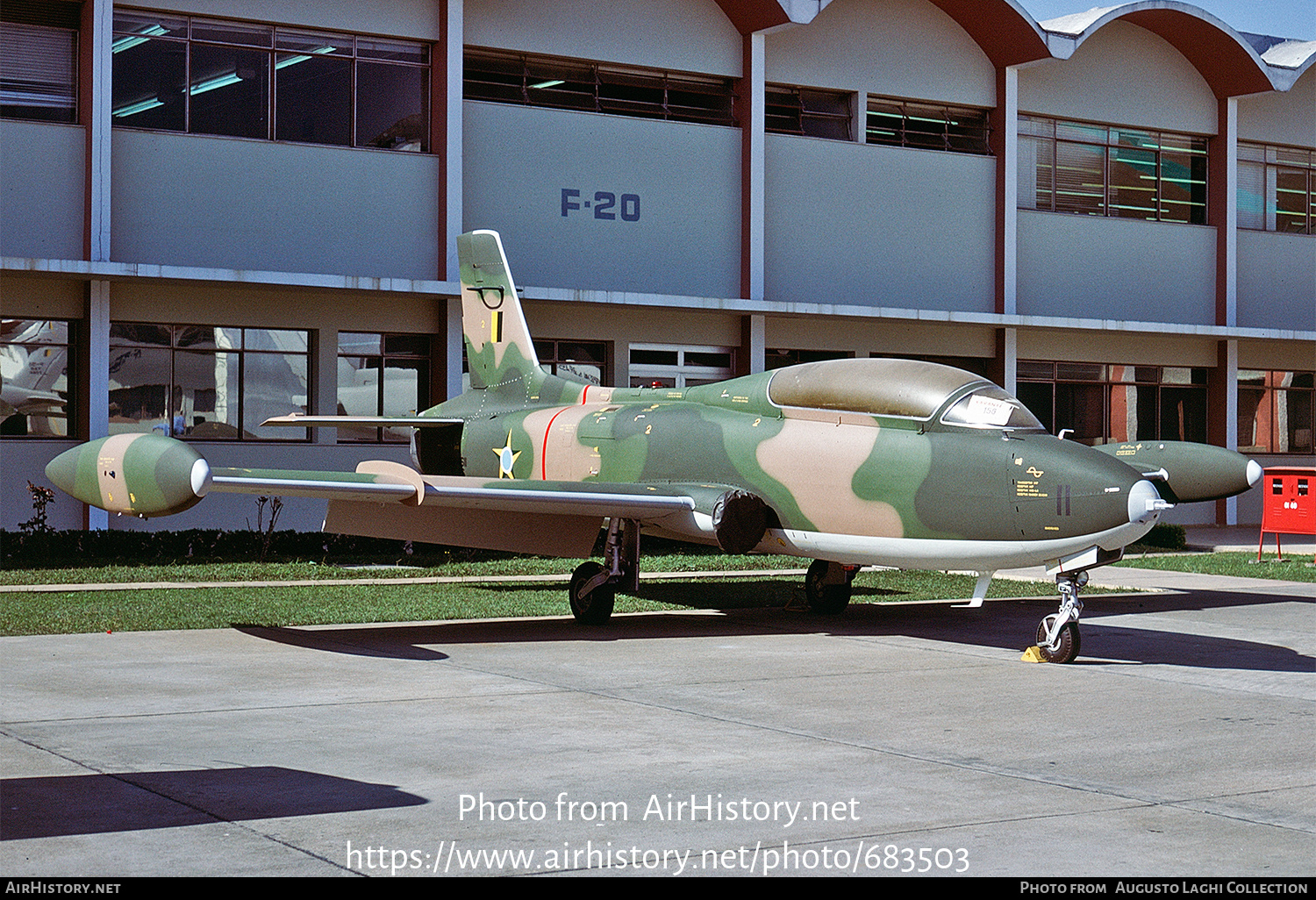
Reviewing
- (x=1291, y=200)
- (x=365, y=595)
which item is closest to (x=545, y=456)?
(x=365, y=595)

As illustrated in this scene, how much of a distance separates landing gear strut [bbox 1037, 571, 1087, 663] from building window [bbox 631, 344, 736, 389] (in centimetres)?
1571

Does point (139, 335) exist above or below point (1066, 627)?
above

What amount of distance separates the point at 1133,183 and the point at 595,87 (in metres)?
13.1

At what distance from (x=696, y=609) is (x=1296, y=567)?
35.9ft

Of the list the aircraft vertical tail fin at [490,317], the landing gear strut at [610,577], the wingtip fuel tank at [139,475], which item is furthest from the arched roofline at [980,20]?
the wingtip fuel tank at [139,475]

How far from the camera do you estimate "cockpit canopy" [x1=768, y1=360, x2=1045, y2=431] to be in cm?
1235

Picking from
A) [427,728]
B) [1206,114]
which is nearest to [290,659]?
[427,728]

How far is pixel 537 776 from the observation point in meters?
7.30

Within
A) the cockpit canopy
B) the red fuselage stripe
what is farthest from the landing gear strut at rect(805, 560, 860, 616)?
the red fuselage stripe

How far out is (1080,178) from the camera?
3167 centimetres

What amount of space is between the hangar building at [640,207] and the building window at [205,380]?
52mm

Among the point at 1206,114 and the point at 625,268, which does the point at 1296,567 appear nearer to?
the point at 625,268

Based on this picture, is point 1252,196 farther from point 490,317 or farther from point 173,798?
point 173,798

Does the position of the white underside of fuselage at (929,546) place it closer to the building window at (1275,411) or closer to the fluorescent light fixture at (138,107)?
the fluorescent light fixture at (138,107)
